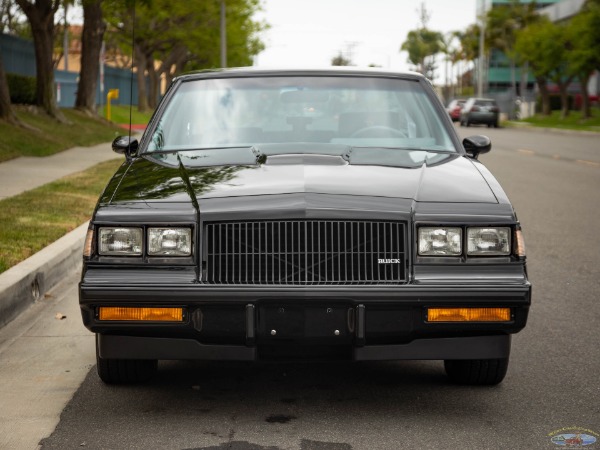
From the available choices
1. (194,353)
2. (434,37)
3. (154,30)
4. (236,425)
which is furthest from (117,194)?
(434,37)

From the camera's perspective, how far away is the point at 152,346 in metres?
4.86

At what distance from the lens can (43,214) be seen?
11742 mm

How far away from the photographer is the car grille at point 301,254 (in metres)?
4.75

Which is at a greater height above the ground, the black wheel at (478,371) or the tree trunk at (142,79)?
the tree trunk at (142,79)

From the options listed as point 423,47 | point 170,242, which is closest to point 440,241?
point 170,242

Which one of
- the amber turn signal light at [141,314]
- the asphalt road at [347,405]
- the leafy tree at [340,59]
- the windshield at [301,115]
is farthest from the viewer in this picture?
the leafy tree at [340,59]

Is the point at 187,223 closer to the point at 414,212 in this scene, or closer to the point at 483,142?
the point at 414,212

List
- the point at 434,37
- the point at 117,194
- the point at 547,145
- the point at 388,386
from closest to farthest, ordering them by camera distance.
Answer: the point at 117,194
the point at 388,386
the point at 547,145
the point at 434,37

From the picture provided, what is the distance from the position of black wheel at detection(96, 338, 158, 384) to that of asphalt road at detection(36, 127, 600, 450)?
6 centimetres

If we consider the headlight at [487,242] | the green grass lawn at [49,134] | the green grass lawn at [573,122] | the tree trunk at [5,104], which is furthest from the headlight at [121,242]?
the green grass lawn at [573,122]

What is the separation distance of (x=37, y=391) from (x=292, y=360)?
4.69ft

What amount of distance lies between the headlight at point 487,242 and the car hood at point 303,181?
17 cm

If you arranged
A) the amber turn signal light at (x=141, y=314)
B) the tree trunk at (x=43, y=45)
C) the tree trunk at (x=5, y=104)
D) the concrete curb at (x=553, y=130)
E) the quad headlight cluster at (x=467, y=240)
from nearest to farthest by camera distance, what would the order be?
the amber turn signal light at (x=141, y=314) → the quad headlight cluster at (x=467, y=240) → the tree trunk at (x=5, y=104) → the tree trunk at (x=43, y=45) → the concrete curb at (x=553, y=130)

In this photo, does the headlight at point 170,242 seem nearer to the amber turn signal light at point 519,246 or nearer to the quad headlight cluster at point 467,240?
the quad headlight cluster at point 467,240
